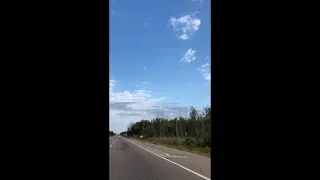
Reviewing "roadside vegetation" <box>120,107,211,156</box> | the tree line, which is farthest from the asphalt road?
the tree line

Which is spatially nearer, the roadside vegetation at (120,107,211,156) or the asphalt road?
the asphalt road

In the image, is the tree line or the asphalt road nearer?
the asphalt road

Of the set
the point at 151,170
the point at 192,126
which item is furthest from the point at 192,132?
the point at 151,170

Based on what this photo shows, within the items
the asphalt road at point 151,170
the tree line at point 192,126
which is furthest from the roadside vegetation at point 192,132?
the asphalt road at point 151,170

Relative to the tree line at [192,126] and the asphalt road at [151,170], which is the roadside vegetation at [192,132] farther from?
the asphalt road at [151,170]

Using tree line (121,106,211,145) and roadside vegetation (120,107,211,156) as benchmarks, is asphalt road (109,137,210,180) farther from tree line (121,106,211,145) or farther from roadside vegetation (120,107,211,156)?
tree line (121,106,211,145)

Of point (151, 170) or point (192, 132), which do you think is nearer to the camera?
point (151, 170)

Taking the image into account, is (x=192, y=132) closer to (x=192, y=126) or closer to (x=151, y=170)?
(x=192, y=126)

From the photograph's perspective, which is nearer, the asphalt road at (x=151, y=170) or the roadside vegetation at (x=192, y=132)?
the asphalt road at (x=151, y=170)
